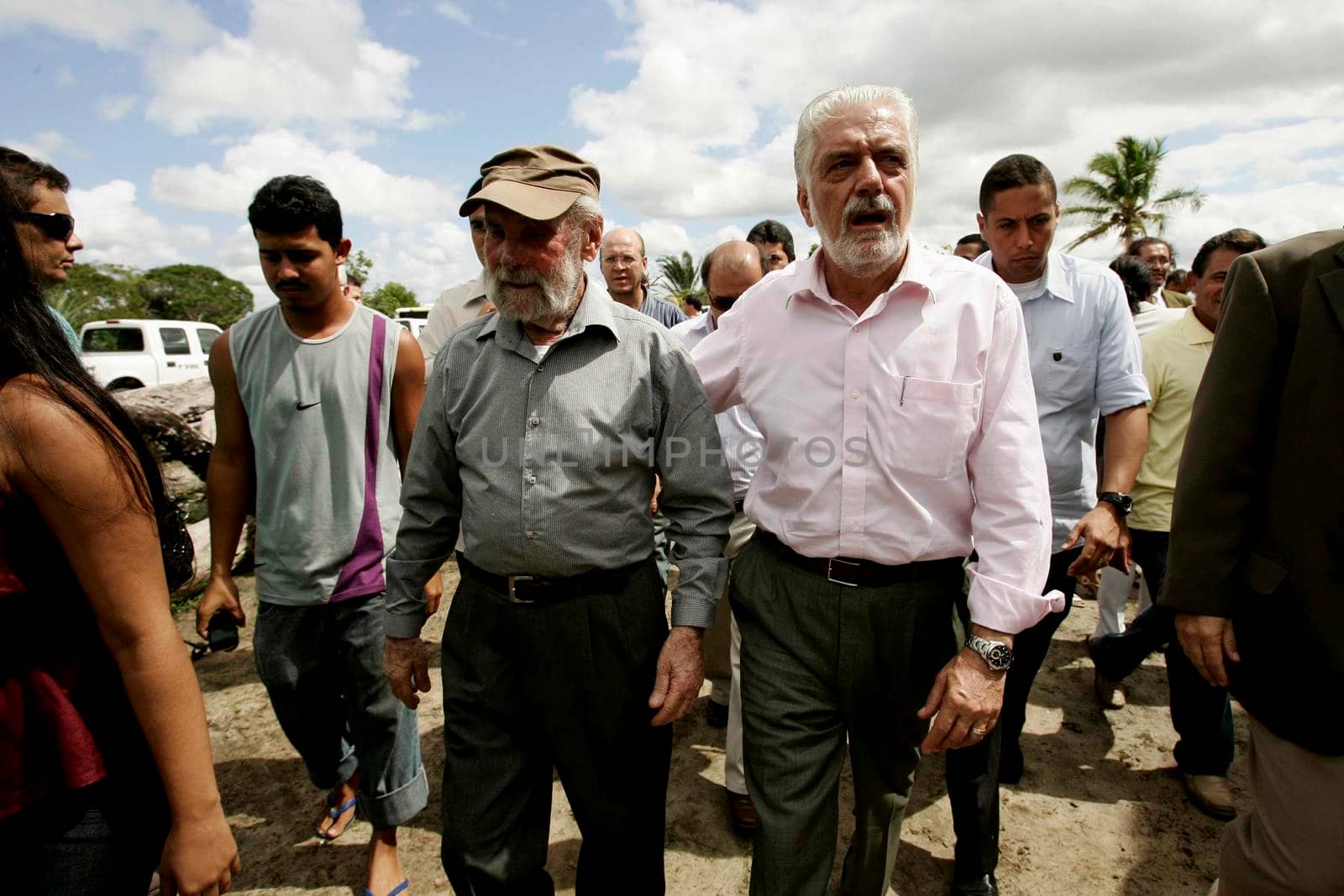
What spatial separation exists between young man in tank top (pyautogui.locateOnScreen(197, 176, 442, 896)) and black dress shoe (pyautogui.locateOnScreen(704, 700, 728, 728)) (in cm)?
148

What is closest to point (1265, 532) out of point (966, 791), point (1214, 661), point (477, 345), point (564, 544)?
point (1214, 661)

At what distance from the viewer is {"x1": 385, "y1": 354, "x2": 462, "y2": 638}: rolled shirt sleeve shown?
6.67 feet

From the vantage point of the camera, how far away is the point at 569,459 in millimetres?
1861

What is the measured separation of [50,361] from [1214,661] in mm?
2469

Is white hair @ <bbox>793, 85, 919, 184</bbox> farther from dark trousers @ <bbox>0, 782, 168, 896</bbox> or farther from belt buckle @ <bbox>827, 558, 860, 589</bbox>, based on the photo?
dark trousers @ <bbox>0, 782, 168, 896</bbox>

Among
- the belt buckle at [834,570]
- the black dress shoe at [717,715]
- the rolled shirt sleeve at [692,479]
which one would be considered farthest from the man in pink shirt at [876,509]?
the black dress shoe at [717,715]

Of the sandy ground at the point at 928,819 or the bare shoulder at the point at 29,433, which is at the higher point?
the bare shoulder at the point at 29,433

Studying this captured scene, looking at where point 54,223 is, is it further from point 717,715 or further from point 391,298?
point 391,298

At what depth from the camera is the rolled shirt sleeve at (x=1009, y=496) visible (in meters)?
1.69

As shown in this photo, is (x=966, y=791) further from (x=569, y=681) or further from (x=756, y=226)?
(x=756, y=226)

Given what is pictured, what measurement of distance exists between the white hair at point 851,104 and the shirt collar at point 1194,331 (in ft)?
6.94

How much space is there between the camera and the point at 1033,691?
3850 mm

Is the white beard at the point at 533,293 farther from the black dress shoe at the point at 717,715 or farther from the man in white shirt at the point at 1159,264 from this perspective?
the man in white shirt at the point at 1159,264

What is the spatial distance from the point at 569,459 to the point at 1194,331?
2.96 m
